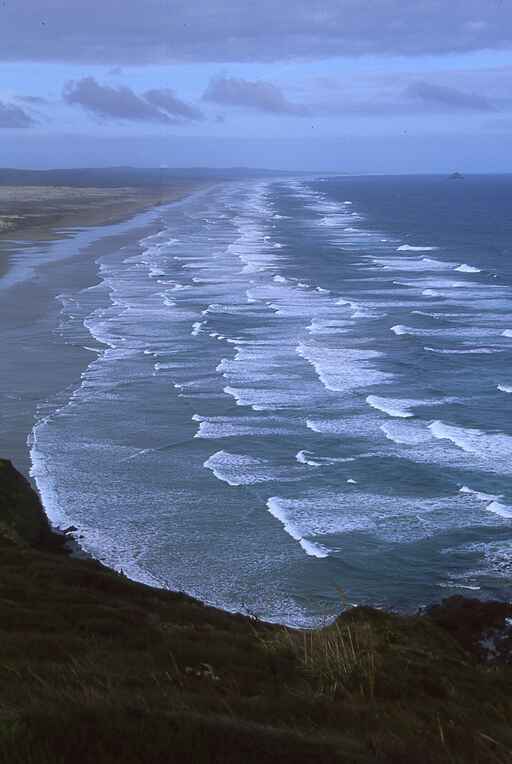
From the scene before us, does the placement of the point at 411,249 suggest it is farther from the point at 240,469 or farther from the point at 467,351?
the point at 240,469

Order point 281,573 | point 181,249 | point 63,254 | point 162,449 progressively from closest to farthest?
point 281,573 < point 162,449 < point 63,254 < point 181,249

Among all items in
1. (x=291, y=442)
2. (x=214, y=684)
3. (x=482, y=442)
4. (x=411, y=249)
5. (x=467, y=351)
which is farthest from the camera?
(x=411, y=249)

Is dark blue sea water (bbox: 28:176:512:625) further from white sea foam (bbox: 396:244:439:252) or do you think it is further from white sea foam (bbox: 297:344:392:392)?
white sea foam (bbox: 396:244:439:252)

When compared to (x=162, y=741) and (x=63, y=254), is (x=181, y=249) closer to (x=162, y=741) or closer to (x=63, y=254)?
(x=63, y=254)

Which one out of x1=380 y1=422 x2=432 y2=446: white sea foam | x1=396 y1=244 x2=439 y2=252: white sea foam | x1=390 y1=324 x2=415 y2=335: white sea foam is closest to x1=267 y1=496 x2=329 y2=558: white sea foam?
x1=380 y1=422 x2=432 y2=446: white sea foam

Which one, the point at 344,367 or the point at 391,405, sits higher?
the point at 344,367

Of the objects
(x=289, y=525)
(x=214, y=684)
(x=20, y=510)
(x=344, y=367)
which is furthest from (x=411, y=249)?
(x=214, y=684)

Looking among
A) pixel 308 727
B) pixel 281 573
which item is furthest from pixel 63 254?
pixel 308 727
